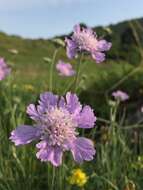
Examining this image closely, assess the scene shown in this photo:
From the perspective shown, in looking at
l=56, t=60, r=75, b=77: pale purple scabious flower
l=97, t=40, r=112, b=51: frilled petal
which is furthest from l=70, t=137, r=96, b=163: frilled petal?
l=56, t=60, r=75, b=77: pale purple scabious flower

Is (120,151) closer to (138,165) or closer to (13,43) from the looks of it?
(138,165)

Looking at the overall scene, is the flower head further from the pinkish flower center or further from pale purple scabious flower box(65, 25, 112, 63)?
the pinkish flower center

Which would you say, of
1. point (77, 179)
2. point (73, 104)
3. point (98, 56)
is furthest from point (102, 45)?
point (73, 104)

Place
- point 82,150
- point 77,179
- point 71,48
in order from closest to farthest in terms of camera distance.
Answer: point 82,150 < point 71,48 < point 77,179

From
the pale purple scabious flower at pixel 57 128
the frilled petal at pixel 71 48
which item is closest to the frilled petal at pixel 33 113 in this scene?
the pale purple scabious flower at pixel 57 128

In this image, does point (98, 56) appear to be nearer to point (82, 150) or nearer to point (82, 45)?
point (82, 45)

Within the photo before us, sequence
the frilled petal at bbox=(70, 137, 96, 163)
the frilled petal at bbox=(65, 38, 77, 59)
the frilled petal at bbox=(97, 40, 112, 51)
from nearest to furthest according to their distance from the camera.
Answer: the frilled petal at bbox=(70, 137, 96, 163) < the frilled petal at bbox=(65, 38, 77, 59) < the frilled petal at bbox=(97, 40, 112, 51)

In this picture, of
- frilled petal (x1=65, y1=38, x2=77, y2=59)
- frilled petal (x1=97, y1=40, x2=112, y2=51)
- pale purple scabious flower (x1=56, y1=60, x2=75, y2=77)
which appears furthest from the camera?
pale purple scabious flower (x1=56, y1=60, x2=75, y2=77)

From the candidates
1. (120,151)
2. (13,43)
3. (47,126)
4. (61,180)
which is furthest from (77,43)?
(13,43)

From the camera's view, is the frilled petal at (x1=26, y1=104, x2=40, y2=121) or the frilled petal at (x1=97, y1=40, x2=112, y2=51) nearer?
the frilled petal at (x1=26, y1=104, x2=40, y2=121)
